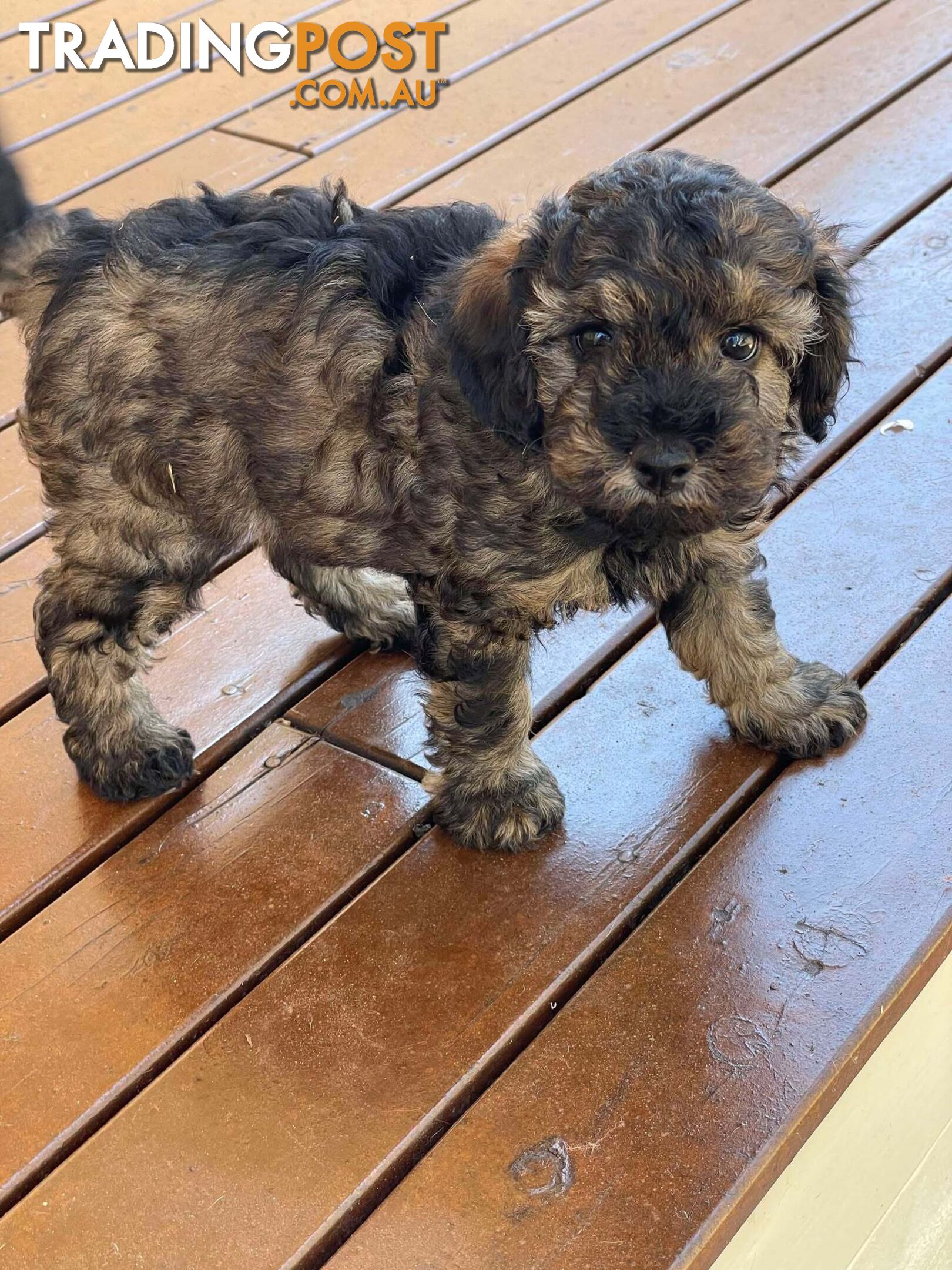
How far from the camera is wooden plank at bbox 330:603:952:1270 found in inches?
70.0

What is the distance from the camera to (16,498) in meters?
2.98

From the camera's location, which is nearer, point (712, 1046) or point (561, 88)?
point (712, 1046)

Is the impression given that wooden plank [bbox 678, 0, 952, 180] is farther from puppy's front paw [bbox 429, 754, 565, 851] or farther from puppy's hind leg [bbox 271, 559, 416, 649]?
puppy's front paw [bbox 429, 754, 565, 851]

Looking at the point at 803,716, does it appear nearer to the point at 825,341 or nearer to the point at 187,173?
the point at 825,341

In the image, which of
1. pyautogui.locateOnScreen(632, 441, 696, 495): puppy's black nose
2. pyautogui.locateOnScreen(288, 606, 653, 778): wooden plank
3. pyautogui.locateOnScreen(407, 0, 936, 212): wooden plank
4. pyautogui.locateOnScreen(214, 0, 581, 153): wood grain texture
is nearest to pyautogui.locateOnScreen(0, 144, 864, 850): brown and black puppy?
pyautogui.locateOnScreen(632, 441, 696, 495): puppy's black nose

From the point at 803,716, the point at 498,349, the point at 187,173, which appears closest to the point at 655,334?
the point at 498,349

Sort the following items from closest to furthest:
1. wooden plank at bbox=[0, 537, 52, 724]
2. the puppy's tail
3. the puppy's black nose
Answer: the puppy's black nose
the puppy's tail
wooden plank at bbox=[0, 537, 52, 724]

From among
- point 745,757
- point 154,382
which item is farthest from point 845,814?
point 154,382

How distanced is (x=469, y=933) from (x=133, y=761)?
2.14ft

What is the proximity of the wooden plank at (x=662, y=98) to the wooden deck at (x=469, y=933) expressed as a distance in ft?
3.15

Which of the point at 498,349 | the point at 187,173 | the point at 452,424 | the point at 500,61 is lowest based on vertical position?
the point at 187,173

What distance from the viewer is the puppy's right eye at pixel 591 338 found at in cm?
179

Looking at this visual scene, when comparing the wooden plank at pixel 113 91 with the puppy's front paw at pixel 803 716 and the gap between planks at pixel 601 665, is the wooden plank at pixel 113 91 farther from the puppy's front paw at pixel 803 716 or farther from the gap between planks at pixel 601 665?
the puppy's front paw at pixel 803 716

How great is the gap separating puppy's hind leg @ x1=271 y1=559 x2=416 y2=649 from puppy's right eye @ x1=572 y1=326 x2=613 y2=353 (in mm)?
847
